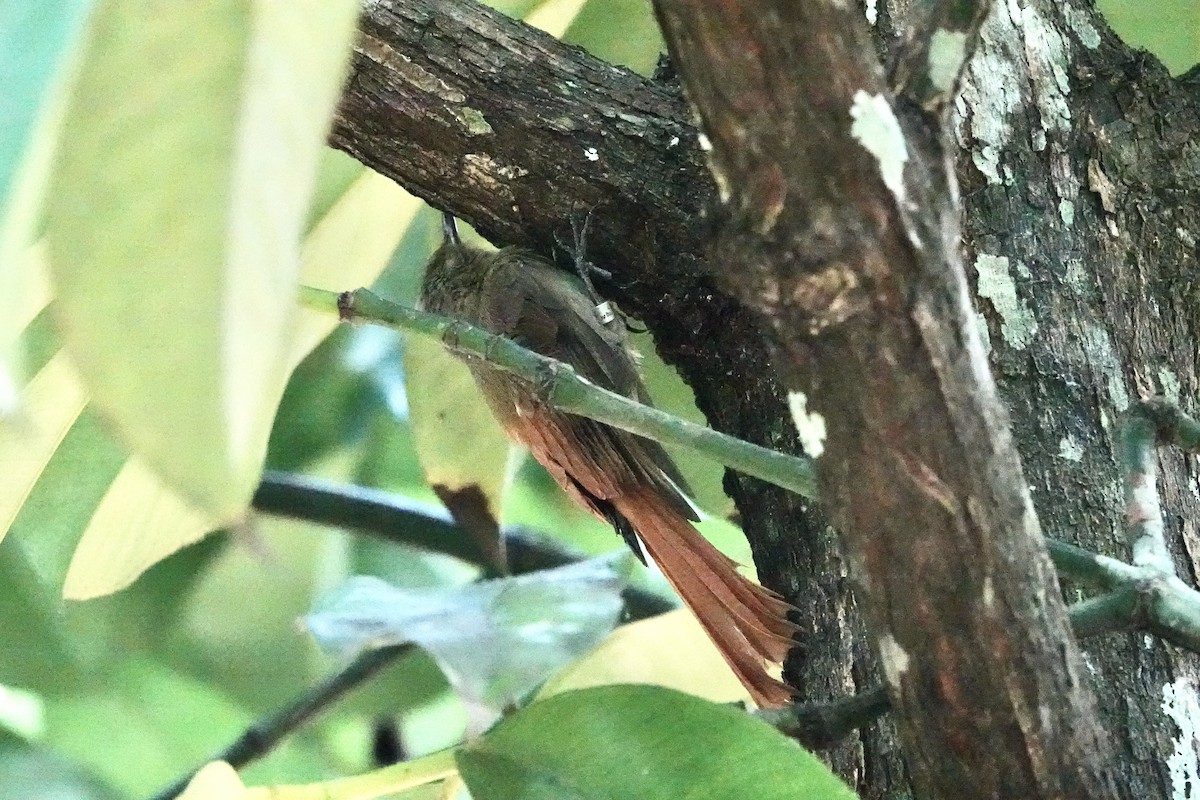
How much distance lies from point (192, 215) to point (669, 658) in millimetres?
984

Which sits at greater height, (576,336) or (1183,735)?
(576,336)

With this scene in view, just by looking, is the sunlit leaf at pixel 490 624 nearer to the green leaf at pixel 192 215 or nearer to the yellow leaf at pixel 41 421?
the yellow leaf at pixel 41 421

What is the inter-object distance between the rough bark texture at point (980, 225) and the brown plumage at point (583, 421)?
0.12m

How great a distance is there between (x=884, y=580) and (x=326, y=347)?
4.91ft

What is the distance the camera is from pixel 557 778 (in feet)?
2.26

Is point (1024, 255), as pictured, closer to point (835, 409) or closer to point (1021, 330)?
point (1021, 330)

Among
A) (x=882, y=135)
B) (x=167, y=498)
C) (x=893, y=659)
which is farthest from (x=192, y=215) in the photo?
(x=167, y=498)

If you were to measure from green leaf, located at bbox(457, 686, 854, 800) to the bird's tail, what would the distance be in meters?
0.30

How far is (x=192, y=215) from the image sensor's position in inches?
11.9

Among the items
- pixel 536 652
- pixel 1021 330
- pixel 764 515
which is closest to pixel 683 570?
pixel 764 515

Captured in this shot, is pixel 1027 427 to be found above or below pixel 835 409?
above

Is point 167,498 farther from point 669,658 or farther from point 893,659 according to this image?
point 893,659

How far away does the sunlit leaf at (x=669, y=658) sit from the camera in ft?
3.93

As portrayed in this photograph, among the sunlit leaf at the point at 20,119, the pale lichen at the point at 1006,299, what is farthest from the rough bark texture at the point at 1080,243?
the sunlit leaf at the point at 20,119
